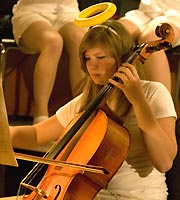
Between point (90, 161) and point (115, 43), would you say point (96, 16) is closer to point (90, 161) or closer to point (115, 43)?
point (115, 43)

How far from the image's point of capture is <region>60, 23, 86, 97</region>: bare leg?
8.48 ft

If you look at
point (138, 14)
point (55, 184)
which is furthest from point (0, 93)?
point (138, 14)

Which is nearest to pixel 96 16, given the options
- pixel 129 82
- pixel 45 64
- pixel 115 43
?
pixel 115 43

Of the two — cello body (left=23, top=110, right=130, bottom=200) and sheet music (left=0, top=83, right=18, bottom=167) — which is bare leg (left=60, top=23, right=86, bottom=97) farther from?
sheet music (left=0, top=83, right=18, bottom=167)

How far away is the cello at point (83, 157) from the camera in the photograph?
54.7 inches

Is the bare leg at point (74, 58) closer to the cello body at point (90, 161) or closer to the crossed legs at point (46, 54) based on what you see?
the crossed legs at point (46, 54)

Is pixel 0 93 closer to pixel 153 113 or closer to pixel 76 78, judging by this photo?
pixel 153 113

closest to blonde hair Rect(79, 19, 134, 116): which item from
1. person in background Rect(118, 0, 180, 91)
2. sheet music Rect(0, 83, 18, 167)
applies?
sheet music Rect(0, 83, 18, 167)

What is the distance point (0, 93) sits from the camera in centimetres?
124

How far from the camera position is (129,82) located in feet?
4.78

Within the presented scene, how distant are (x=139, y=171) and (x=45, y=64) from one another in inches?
39.8

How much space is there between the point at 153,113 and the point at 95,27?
360 millimetres

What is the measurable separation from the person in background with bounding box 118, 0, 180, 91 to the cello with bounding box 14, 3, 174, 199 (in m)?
0.85

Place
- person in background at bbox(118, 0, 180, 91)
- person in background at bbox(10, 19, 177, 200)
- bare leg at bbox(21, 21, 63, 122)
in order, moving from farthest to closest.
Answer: bare leg at bbox(21, 21, 63, 122) < person in background at bbox(118, 0, 180, 91) < person in background at bbox(10, 19, 177, 200)
